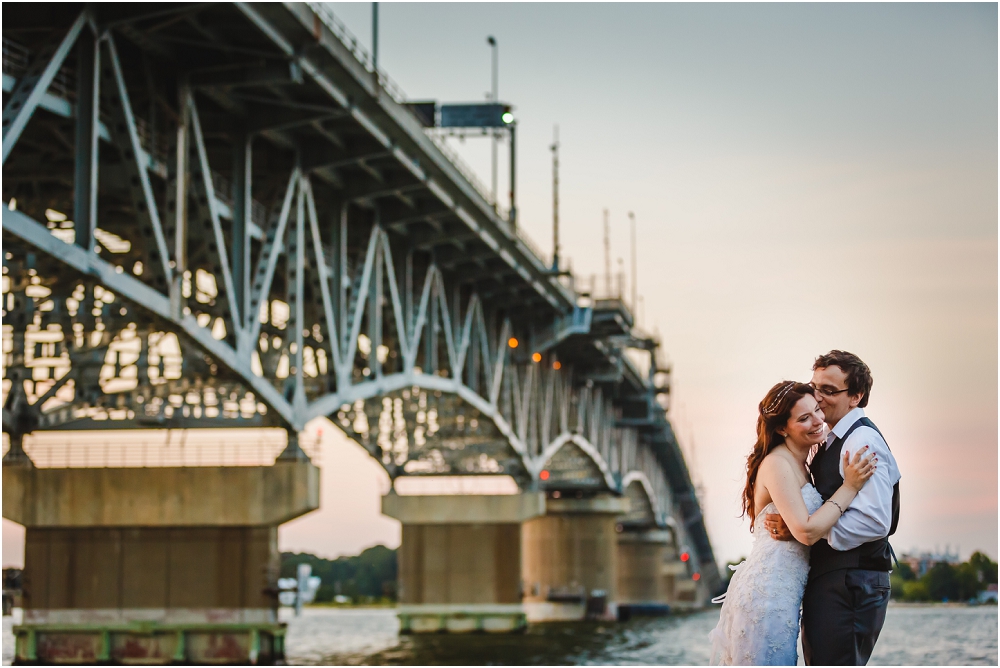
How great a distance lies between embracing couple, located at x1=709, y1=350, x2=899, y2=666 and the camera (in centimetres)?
668

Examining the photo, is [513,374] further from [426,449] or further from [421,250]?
[421,250]

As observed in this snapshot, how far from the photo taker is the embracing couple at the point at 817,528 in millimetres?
6676

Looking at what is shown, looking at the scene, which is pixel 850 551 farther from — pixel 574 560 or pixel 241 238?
pixel 574 560

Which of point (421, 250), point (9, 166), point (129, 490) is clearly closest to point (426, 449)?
point (421, 250)

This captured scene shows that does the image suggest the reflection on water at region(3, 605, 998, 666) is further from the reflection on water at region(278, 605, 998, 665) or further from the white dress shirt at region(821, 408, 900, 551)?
the white dress shirt at region(821, 408, 900, 551)

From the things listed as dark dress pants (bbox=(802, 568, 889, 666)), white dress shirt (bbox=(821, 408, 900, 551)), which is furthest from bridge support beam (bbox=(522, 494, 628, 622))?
white dress shirt (bbox=(821, 408, 900, 551))

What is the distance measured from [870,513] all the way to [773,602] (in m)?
0.70

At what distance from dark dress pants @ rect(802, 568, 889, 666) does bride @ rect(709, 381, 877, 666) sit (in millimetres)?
→ 149

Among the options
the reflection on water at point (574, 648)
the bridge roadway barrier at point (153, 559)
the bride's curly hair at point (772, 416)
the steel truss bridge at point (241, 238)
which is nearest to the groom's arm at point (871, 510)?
the bride's curly hair at point (772, 416)

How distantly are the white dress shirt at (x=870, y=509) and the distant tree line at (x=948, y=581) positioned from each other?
350 ft

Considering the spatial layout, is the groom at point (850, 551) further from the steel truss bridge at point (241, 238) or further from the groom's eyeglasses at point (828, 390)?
the steel truss bridge at point (241, 238)

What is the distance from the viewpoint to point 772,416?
279 inches

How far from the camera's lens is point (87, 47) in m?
20.1

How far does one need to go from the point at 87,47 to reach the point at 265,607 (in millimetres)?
16443
